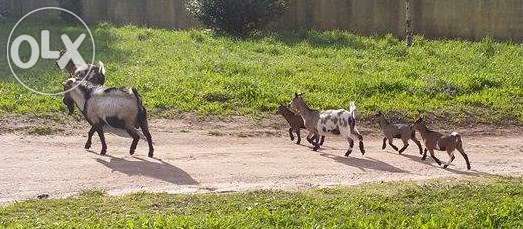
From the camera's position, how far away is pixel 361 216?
7641 millimetres

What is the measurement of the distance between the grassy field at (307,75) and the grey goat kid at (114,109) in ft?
7.91

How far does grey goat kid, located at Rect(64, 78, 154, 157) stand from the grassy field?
2.41 m

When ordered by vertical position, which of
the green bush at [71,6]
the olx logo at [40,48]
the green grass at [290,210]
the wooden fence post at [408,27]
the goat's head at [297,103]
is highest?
the green bush at [71,6]

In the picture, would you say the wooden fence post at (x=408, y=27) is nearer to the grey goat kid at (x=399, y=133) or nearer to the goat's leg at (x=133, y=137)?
the grey goat kid at (x=399, y=133)

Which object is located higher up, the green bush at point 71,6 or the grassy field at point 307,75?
the green bush at point 71,6

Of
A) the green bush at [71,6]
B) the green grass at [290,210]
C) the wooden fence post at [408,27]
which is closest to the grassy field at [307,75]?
the wooden fence post at [408,27]

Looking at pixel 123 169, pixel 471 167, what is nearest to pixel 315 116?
pixel 471 167

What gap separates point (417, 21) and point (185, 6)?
7219 millimetres

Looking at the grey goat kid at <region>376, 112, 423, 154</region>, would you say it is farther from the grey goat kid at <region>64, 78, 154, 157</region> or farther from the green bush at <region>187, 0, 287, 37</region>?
the green bush at <region>187, 0, 287, 37</region>

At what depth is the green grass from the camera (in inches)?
287

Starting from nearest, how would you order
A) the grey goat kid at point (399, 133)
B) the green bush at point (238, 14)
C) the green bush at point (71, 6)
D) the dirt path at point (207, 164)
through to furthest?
1. the dirt path at point (207, 164)
2. the grey goat kid at point (399, 133)
3. the green bush at point (238, 14)
4. the green bush at point (71, 6)

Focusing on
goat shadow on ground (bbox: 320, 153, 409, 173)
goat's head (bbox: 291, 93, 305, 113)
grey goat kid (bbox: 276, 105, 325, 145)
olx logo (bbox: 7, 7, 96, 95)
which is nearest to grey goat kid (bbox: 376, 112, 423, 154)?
goat shadow on ground (bbox: 320, 153, 409, 173)

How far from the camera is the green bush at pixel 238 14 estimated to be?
20641 millimetres

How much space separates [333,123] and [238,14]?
10578 millimetres
